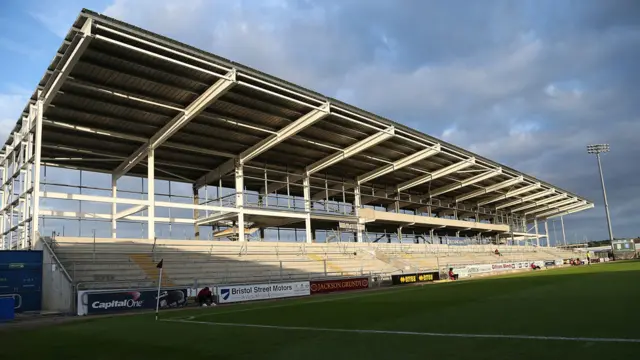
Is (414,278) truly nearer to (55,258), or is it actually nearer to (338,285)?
(338,285)

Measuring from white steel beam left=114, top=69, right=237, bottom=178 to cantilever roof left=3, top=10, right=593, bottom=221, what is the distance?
50 cm

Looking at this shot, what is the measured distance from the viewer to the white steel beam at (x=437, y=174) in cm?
5697

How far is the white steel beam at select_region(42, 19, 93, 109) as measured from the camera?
2523 centimetres

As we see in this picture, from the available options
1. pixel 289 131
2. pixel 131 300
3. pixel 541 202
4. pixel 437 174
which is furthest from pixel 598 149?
pixel 131 300

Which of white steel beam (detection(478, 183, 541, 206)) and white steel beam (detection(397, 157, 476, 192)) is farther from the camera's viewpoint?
white steel beam (detection(478, 183, 541, 206))

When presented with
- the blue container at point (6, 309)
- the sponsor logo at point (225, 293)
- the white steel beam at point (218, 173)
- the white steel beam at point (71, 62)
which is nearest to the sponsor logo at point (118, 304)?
the blue container at point (6, 309)

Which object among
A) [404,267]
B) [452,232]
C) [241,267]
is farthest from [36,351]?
[452,232]

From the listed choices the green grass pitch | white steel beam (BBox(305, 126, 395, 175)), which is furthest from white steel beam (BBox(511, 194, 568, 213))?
the green grass pitch

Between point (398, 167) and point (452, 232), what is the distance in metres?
35.0

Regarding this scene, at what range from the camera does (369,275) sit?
3788 cm

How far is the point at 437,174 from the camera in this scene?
59.5m

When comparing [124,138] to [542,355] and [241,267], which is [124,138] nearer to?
[241,267]

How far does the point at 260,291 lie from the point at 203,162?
21.9 meters

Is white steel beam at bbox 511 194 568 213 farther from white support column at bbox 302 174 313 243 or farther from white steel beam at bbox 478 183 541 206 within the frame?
white support column at bbox 302 174 313 243
